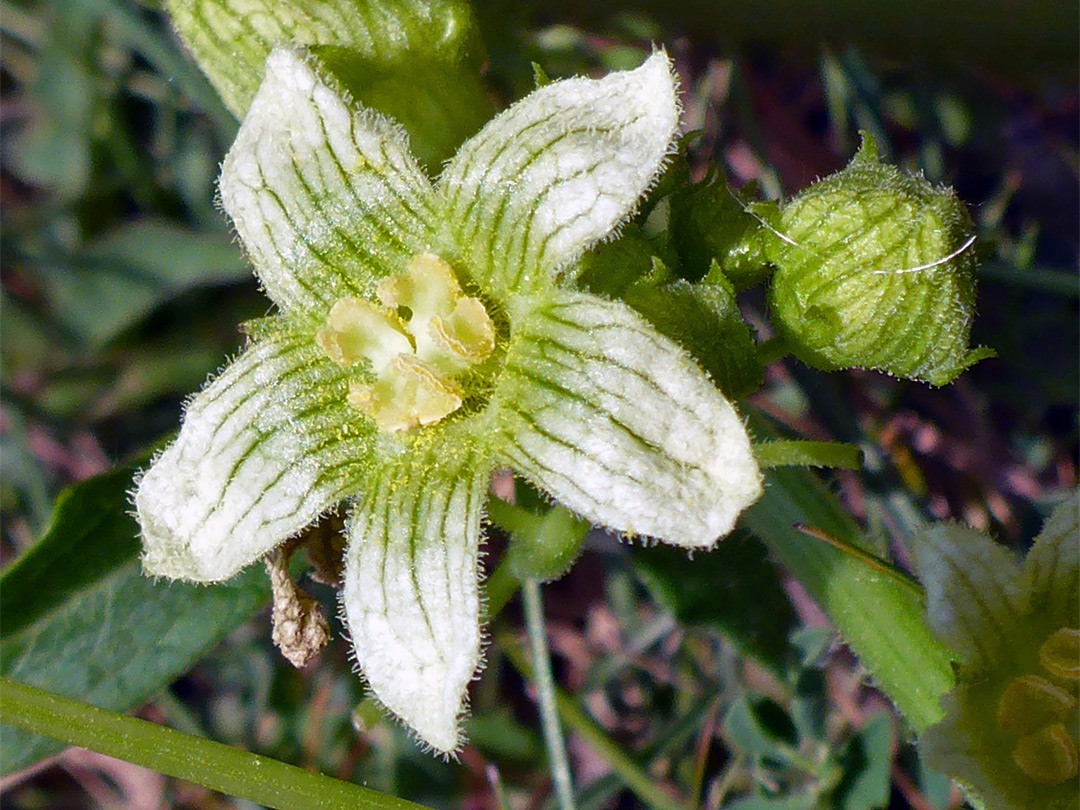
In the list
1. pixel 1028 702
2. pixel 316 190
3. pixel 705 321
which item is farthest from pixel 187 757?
pixel 1028 702

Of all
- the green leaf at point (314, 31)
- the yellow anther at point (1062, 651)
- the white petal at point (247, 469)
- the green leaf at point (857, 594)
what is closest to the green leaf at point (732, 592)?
the green leaf at point (857, 594)

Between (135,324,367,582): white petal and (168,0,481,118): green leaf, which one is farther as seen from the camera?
(168,0,481,118): green leaf

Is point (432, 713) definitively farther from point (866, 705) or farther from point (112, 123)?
point (112, 123)

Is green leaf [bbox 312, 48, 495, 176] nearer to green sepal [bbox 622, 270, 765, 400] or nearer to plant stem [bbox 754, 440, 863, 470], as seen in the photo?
green sepal [bbox 622, 270, 765, 400]

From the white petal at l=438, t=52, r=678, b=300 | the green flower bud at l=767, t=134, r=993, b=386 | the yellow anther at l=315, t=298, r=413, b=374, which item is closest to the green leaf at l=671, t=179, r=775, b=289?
the green flower bud at l=767, t=134, r=993, b=386

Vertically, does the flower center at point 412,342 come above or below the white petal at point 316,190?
below

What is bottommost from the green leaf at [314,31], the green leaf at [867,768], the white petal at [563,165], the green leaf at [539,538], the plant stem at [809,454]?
the green leaf at [867,768]

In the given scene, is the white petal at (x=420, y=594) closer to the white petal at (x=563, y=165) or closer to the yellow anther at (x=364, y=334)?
the yellow anther at (x=364, y=334)
